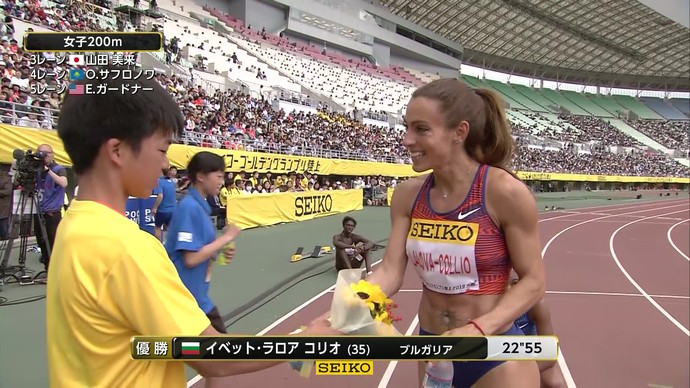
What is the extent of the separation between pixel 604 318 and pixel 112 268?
739 cm

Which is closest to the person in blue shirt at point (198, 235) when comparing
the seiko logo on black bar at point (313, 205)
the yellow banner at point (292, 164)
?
the yellow banner at point (292, 164)

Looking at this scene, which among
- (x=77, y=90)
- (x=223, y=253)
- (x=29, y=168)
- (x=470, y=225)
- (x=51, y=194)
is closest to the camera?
(x=77, y=90)

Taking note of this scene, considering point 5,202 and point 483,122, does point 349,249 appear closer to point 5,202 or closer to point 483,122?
point 5,202

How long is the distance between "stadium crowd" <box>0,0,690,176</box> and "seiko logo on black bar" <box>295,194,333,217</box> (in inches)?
120

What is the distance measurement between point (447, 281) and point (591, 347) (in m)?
4.71

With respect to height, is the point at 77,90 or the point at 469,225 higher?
the point at 77,90

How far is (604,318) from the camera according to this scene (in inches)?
268

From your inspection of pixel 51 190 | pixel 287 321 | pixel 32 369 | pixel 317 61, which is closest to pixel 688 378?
pixel 287 321

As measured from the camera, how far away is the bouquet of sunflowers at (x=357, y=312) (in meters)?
1.20

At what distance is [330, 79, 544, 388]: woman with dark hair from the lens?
1.67 metres

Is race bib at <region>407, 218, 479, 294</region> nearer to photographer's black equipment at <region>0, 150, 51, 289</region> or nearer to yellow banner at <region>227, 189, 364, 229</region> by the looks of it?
photographer's black equipment at <region>0, 150, 51, 289</region>

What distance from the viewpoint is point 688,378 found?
4.65m

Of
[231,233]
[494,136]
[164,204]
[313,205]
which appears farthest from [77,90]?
[313,205]

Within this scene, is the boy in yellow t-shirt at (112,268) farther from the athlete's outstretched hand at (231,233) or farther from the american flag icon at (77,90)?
the athlete's outstretched hand at (231,233)
